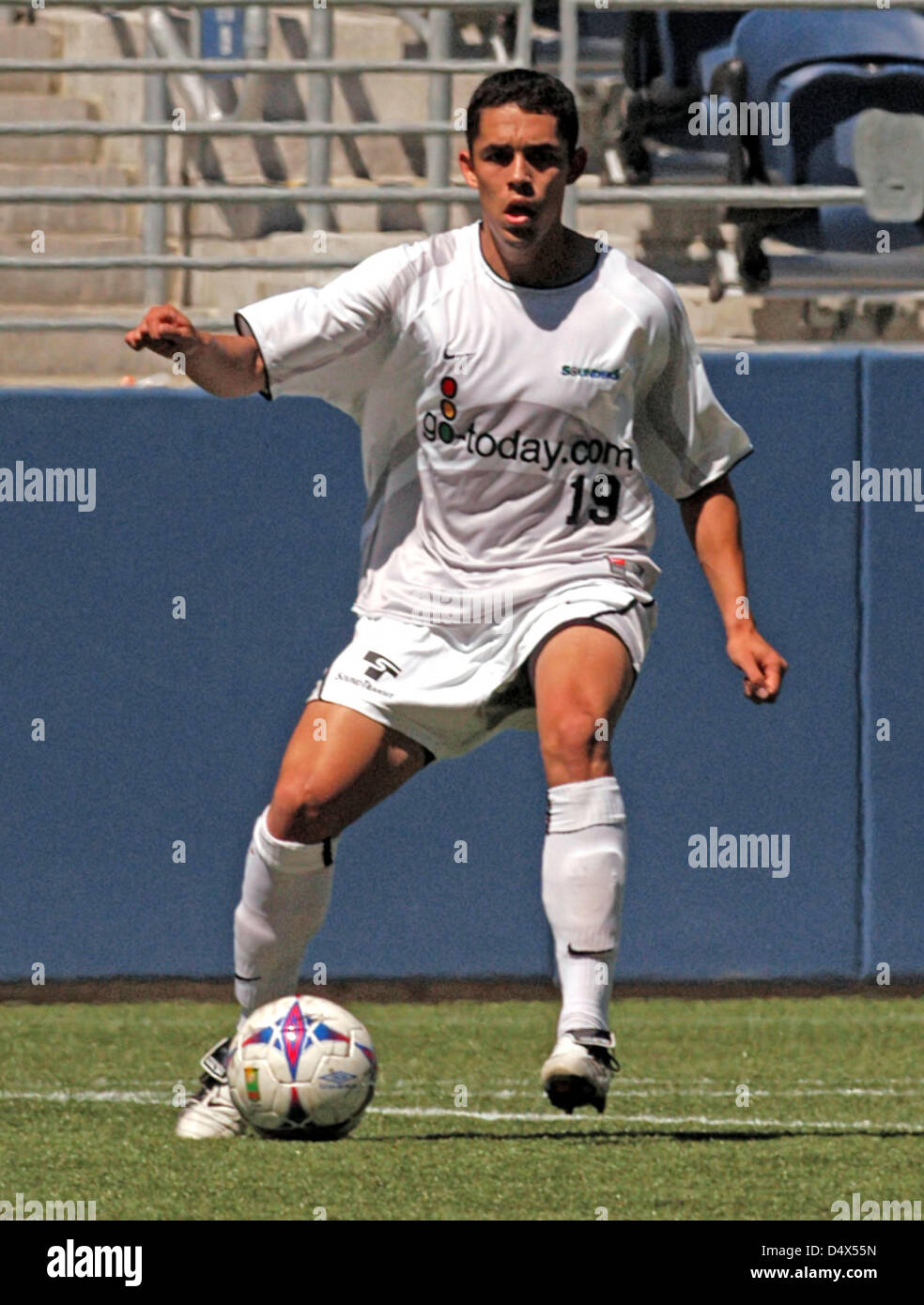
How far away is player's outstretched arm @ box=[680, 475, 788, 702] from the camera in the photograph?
5129mm

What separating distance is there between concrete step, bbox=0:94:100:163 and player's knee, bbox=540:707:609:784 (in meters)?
7.64

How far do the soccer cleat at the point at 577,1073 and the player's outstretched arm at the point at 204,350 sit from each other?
147 centimetres

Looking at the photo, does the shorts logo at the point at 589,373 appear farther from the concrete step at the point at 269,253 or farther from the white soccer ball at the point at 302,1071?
the concrete step at the point at 269,253

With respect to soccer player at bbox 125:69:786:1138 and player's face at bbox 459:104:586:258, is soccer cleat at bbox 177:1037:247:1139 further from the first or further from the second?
player's face at bbox 459:104:586:258

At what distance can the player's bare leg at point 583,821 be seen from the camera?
4.92 metres

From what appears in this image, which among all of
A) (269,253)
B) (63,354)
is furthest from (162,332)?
(63,354)

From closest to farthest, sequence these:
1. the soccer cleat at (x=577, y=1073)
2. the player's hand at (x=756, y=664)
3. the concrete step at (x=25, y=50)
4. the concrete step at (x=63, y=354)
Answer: the soccer cleat at (x=577, y=1073), the player's hand at (x=756, y=664), the concrete step at (x=63, y=354), the concrete step at (x=25, y=50)

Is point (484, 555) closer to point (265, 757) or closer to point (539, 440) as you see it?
point (539, 440)

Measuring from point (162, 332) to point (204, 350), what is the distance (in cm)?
20

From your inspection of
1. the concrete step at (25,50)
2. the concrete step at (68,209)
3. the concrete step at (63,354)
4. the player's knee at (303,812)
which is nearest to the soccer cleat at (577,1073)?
the player's knee at (303,812)

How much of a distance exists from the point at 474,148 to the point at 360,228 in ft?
18.3
